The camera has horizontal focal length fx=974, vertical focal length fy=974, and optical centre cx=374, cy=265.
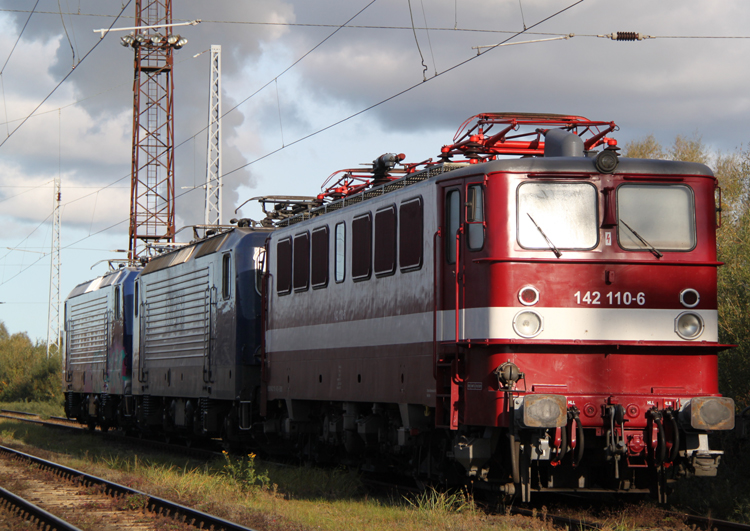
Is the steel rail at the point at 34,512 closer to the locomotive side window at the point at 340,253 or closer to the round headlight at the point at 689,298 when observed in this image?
the locomotive side window at the point at 340,253

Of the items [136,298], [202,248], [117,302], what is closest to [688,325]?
[202,248]

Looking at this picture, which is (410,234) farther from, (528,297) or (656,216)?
(656,216)

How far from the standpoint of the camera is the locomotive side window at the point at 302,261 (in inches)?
589

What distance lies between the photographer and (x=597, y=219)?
10.5 meters

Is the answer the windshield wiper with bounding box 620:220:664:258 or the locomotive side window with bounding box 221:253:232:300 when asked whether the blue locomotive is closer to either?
the locomotive side window with bounding box 221:253:232:300

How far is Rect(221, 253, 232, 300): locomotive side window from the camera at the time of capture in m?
18.1

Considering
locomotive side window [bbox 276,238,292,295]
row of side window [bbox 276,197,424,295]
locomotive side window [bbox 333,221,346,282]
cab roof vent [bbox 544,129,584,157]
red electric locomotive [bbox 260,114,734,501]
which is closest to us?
red electric locomotive [bbox 260,114,734,501]

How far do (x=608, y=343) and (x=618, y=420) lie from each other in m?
0.80

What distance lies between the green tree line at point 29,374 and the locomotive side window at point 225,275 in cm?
2913

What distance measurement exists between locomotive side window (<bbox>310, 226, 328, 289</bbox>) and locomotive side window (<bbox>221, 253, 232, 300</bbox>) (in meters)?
3.80

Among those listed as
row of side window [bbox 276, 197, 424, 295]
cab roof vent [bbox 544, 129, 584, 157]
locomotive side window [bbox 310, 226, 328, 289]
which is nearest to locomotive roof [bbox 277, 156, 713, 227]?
cab roof vent [bbox 544, 129, 584, 157]

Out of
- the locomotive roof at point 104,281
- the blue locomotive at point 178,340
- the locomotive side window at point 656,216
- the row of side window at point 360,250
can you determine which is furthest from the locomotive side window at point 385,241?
the locomotive roof at point 104,281

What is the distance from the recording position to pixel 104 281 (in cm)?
2838

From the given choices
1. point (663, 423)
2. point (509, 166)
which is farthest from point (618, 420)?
point (509, 166)
